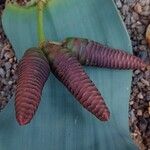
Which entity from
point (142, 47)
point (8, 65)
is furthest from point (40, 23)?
point (142, 47)

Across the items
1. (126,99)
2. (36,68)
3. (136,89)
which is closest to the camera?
(36,68)

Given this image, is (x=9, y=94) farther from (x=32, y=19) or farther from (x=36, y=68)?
(x=36, y=68)

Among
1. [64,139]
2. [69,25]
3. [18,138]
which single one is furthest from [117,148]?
[69,25]

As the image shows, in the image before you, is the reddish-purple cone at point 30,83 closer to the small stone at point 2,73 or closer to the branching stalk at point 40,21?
the branching stalk at point 40,21

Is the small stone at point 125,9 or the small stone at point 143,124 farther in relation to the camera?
the small stone at point 125,9

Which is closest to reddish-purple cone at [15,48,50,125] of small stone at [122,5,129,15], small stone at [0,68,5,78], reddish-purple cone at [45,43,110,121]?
reddish-purple cone at [45,43,110,121]

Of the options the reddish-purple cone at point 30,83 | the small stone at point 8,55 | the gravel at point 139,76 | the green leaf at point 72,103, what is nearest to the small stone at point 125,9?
the gravel at point 139,76
